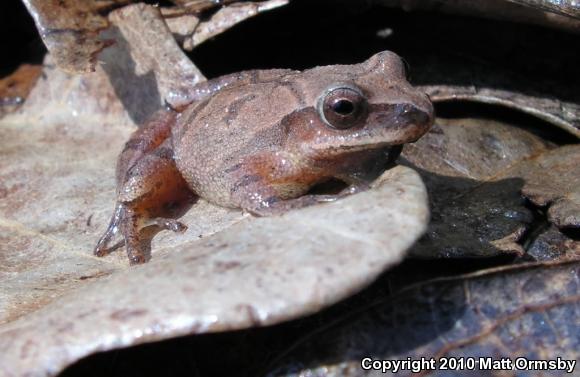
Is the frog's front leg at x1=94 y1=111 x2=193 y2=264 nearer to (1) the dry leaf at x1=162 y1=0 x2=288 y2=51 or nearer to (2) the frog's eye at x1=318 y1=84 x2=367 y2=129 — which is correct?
(1) the dry leaf at x1=162 y1=0 x2=288 y2=51

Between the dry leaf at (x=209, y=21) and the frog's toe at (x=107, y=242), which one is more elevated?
the dry leaf at (x=209, y=21)

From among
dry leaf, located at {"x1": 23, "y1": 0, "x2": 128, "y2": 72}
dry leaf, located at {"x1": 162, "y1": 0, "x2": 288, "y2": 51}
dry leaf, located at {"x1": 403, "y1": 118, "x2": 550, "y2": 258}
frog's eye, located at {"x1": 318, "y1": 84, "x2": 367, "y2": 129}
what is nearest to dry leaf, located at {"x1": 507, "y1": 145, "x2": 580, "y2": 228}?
dry leaf, located at {"x1": 403, "y1": 118, "x2": 550, "y2": 258}

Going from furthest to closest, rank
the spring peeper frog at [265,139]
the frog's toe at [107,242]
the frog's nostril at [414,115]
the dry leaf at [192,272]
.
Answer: the frog's toe at [107,242] < the spring peeper frog at [265,139] < the frog's nostril at [414,115] < the dry leaf at [192,272]

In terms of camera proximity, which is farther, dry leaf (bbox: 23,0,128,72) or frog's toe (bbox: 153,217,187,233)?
dry leaf (bbox: 23,0,128,72)

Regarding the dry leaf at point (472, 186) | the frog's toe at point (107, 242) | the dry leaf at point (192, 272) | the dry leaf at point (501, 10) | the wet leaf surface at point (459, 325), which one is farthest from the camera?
the dry leaf at point (501, 10)

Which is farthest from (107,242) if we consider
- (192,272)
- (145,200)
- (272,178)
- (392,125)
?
A: (392,125)

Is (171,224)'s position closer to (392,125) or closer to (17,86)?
(392,125)

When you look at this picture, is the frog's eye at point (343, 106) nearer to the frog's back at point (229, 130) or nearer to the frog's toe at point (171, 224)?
the frog's back at point (229, 130)

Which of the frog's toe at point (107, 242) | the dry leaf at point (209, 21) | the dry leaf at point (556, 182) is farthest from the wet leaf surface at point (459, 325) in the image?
the dry leaf at point (209, 21)
